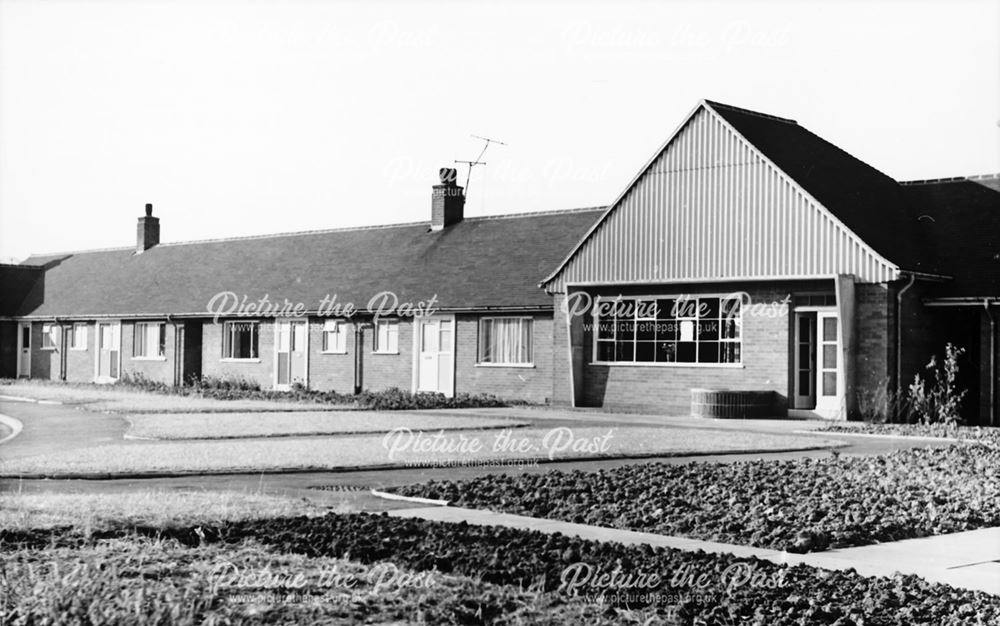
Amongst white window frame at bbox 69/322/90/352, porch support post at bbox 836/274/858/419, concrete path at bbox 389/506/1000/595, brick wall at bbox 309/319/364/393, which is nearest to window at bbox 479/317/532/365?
brick wall at bbox 309/319/364/393

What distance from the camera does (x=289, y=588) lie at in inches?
301

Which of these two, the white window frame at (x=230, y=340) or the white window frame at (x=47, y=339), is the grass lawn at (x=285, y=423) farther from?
the white window frame at (x=47, y=339)

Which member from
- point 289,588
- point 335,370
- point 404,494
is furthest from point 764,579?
point 335,370

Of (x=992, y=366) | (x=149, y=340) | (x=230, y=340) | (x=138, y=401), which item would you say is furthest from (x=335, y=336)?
(x=992, y=366)

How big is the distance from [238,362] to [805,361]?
21.9 meters

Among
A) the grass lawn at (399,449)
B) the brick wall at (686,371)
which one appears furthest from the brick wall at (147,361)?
the grass lawn at (399,449)

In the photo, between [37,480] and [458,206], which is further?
[458,206]

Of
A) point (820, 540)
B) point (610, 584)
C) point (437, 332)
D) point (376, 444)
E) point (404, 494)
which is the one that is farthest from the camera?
point (437, 332)

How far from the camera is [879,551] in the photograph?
1020 centimetres

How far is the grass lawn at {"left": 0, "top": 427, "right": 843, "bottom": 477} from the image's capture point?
16.2 meters

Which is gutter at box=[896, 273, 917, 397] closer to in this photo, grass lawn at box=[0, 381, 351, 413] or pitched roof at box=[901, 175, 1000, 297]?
pitched roof at box=[901, 175, 1000, 297]

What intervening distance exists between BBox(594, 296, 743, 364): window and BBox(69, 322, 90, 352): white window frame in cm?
2629

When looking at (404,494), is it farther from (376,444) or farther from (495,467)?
(376,444)

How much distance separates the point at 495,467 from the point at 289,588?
30.9 feet
